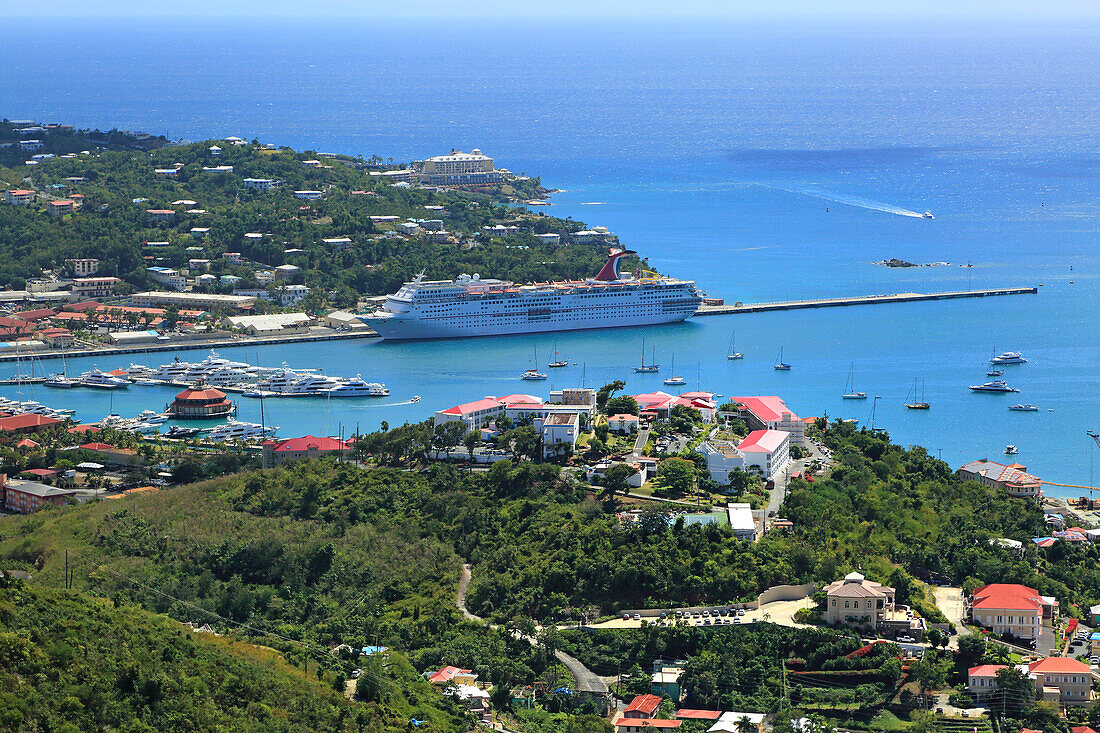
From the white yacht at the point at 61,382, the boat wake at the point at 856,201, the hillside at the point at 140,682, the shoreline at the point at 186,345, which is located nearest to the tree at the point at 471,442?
the hillside at the point at 140,682

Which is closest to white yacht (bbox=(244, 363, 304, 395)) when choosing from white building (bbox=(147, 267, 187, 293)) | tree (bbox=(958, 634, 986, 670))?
white building (bbox=(147, 267, 187, 293))

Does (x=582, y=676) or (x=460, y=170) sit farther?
(x=460, y=170)

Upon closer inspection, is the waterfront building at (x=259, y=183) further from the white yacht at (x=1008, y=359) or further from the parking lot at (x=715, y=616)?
the parking lot at (x=715, y=616)

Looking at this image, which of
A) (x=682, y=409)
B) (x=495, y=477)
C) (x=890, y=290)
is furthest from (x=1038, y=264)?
(x=495, y=477)

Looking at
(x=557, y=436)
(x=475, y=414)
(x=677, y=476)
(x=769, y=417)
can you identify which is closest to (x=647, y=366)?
(x=769, y=417)

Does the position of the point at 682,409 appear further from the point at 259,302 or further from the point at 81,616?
the point at 259,302

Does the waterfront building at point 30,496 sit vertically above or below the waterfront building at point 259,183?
below

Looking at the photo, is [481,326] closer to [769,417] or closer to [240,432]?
[240,432]
